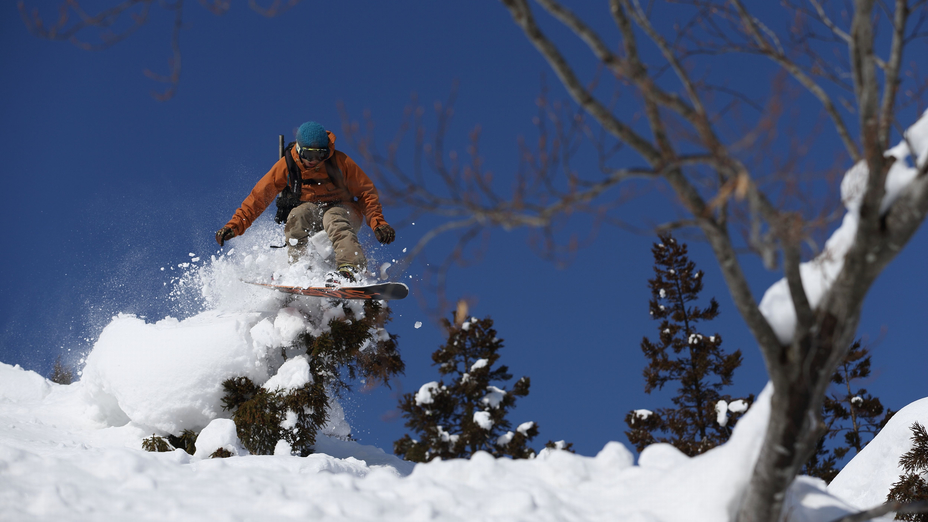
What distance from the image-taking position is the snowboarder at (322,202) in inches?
329

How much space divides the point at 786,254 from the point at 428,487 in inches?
111

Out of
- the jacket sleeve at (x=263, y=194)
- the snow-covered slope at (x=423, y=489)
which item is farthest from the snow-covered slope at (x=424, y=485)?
the jacket sleeve at (x=263, y=194)

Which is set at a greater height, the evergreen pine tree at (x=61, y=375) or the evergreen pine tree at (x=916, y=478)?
the evergreen pine tree at (x=61, y=375)

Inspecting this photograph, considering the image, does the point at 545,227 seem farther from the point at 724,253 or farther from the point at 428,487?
the point at 428,487

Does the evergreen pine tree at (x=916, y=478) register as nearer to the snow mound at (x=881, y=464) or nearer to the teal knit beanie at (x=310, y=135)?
the snow mound at (x=881, y=464)

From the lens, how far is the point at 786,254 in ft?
10.3

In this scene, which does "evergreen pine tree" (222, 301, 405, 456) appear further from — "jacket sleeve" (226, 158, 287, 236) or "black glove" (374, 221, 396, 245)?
"jacket sleeve" (226, 158, 287, 236)

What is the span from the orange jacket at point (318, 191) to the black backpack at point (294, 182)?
51 millimetres

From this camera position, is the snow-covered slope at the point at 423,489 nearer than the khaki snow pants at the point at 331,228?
Yes

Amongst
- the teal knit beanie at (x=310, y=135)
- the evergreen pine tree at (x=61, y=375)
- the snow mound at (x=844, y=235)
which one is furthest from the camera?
the evergreen pine tree at (x=61, y=375)

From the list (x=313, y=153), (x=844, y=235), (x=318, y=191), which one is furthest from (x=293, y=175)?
(x=844, y=235)

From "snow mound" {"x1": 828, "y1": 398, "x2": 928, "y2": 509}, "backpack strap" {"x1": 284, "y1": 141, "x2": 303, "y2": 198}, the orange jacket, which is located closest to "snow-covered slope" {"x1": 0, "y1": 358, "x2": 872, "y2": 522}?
the orange jacket

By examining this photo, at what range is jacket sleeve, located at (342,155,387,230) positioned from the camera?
344 inches

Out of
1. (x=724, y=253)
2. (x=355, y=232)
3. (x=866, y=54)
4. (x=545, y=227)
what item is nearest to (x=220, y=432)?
(x=355, y=232)
